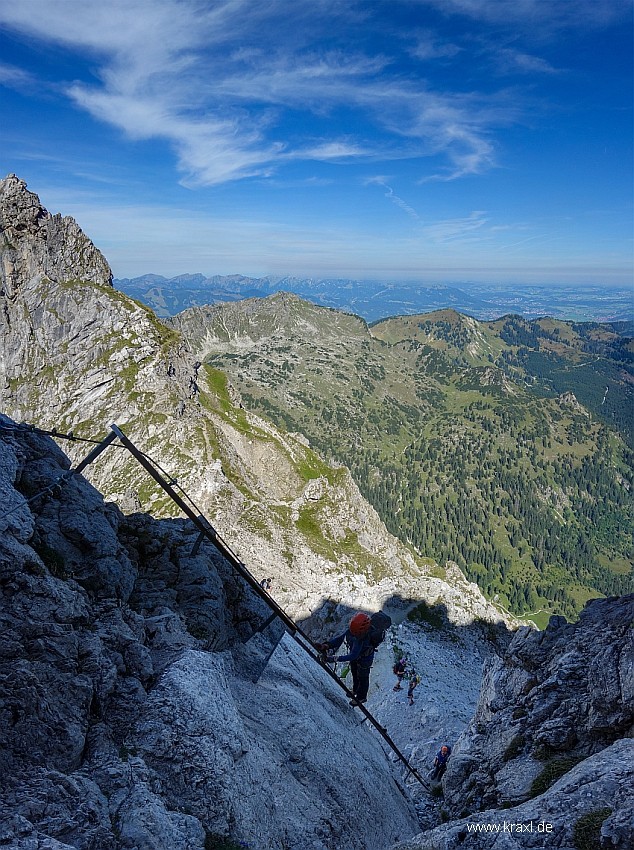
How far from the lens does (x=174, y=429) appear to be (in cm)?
6875

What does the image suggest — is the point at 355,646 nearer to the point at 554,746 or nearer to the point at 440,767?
the point at 554,746

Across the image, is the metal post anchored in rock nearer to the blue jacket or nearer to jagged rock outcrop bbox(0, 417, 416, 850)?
the blue jacket

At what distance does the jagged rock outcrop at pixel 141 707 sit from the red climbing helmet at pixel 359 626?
10.6ft

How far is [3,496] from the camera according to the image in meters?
11.8

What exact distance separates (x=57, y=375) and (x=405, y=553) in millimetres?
73321

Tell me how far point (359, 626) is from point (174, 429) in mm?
57685

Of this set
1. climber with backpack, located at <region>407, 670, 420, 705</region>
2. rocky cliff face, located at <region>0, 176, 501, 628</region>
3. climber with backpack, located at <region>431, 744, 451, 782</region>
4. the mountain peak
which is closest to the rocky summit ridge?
climber with backpack, located at <region>431, 744, 451, 782</region>

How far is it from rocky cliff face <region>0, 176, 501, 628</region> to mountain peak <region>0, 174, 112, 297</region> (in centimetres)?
22

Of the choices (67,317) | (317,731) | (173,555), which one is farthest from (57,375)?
(317,731)

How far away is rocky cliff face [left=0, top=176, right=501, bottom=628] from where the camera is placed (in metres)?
58.1

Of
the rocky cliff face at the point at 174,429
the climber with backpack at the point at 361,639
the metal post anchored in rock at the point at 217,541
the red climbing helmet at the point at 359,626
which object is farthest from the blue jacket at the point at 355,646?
the rocky cliff face at the point at 174,429

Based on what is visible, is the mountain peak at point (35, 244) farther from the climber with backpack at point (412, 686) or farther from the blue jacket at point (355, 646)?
the blue jacket at point (355, 646)

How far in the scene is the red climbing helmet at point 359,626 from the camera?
16.4 m

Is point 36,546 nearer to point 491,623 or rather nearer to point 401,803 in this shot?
point 401,803
